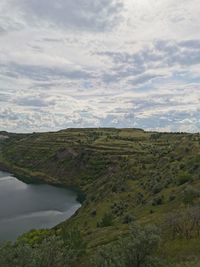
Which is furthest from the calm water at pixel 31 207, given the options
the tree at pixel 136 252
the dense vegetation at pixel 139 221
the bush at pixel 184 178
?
the tree at pixel 136 252

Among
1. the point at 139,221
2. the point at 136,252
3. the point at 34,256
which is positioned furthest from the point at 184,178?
the point at 34,256

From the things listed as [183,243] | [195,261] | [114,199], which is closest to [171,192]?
[114,199]

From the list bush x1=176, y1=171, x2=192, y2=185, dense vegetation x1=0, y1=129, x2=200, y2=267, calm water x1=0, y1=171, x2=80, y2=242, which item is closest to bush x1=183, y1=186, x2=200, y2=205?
dense vegetation x1=0, y1=129, x2=200, y2=267

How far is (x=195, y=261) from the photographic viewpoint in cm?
3219

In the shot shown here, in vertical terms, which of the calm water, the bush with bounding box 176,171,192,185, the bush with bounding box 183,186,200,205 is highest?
the bush with bounding box 176,171,192,185

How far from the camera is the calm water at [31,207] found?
10841 cm

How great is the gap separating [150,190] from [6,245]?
Result: 191 ft

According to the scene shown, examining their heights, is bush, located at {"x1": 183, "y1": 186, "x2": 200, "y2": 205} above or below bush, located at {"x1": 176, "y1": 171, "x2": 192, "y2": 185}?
below

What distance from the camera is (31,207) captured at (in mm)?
136250

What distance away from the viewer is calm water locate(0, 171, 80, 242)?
356 ft

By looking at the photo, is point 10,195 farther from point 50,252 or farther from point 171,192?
point 50,252

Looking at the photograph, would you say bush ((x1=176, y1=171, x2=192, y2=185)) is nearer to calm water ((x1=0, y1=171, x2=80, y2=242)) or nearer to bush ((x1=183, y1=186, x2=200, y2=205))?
bush ((x1=183, y1=186, x2=200, y2=205))

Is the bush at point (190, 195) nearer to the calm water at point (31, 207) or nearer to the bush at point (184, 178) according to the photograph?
the bush at point (184, 178)

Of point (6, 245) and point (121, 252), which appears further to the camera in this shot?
point (6, 245)
